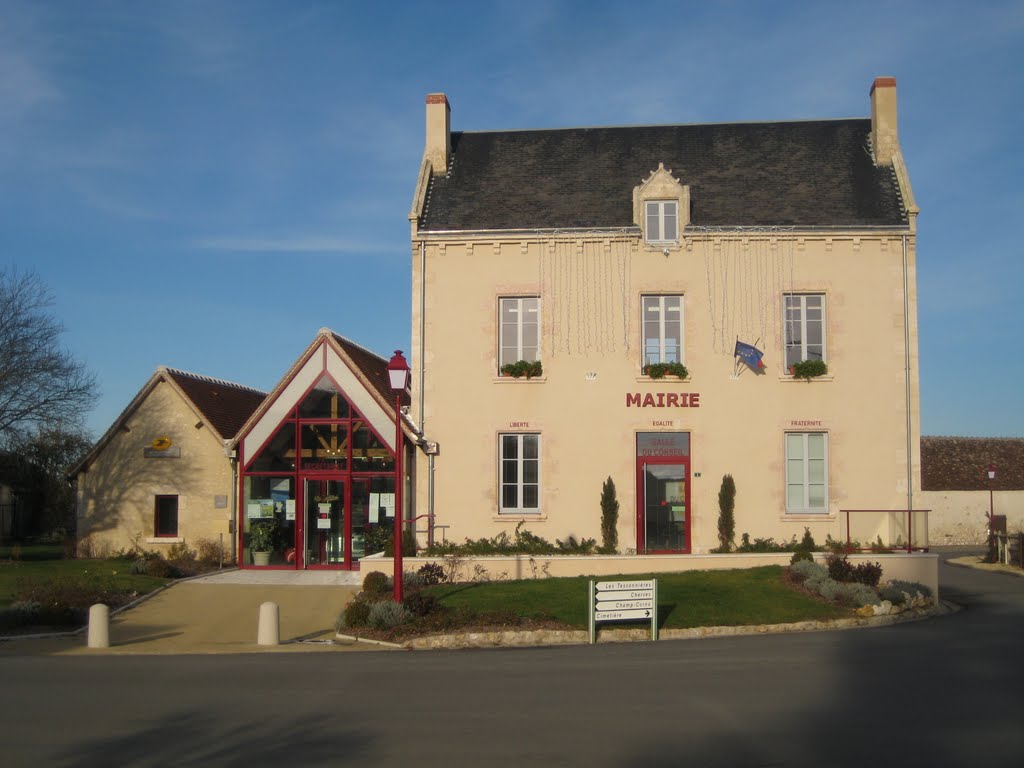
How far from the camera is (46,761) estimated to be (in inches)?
336

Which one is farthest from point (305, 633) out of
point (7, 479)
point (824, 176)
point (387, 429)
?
point (7, 479)

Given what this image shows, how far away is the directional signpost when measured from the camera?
1581 cm

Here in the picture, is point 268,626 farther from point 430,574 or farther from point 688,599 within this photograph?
point 688,599

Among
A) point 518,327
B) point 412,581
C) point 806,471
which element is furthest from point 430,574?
point 806,471

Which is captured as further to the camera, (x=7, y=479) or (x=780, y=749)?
(x=7, y=479)

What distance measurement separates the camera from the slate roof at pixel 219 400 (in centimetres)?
2744

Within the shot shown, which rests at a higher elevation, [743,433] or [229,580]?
[743,433]

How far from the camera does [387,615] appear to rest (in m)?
16.3

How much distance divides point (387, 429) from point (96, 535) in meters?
9.18

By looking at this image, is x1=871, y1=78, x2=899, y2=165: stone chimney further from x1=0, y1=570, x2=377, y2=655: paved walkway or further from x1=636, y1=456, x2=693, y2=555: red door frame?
x1=0, y1=570, x2=377, y2=655: paved walkway

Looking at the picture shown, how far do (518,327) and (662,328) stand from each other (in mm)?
3298

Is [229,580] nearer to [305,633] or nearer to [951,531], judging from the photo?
[305,633]

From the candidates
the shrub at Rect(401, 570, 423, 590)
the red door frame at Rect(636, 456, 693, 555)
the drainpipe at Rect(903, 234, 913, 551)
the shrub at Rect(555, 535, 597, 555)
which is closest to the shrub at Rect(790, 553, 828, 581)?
the red door frame at Rect(636, 456, 693, 555)

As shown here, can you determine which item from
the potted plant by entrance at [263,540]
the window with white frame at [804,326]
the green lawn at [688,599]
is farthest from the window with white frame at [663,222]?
the potted plant by entrance at [263,540]
